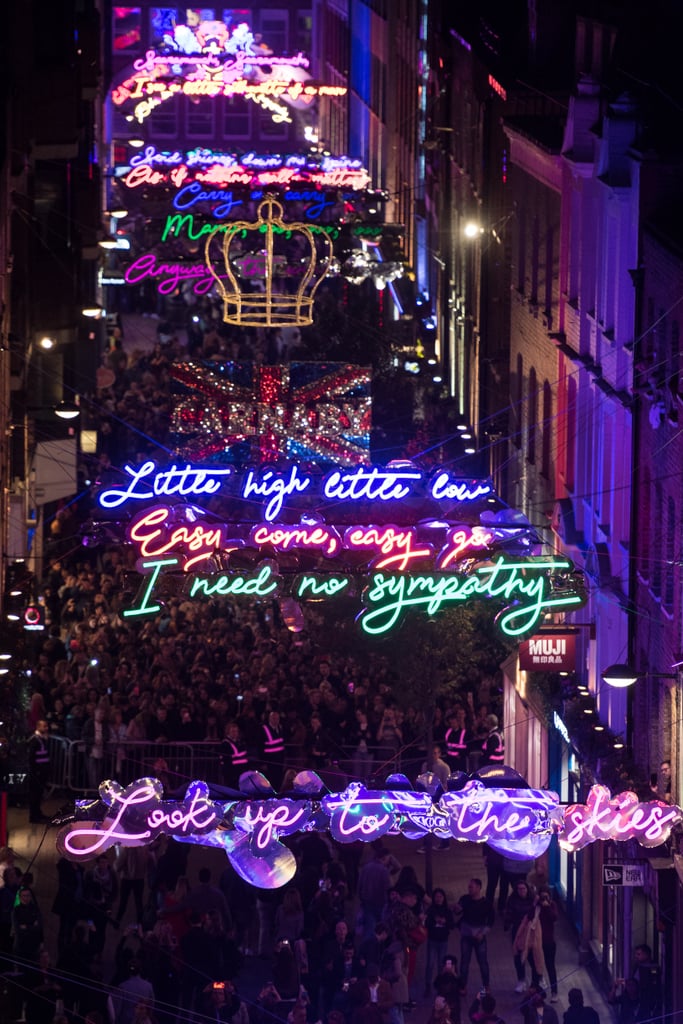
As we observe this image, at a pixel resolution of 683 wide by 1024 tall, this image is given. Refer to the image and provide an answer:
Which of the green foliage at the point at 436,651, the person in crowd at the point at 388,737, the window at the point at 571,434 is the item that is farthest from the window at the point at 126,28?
the person in crowd at the point at 388,737

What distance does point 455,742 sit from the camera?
3531 cm

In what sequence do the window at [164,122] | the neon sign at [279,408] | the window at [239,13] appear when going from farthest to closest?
1. the window at [239,13]
2. the window at [164,122]
3. the neon sign at [279,408]

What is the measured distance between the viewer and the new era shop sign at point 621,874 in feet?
90.9

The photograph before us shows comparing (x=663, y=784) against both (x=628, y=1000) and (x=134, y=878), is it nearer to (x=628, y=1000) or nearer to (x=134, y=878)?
(x=628, y=1000)

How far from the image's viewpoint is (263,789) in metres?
26.3

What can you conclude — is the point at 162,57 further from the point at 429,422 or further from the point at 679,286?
the point at 679,286

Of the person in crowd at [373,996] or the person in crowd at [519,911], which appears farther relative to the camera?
the person in crowd at [519,911]

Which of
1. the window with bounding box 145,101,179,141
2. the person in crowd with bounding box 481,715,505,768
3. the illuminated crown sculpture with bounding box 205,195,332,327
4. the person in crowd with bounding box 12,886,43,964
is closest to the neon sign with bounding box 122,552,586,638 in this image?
the person in crowd with bounding box 12,886,43,964

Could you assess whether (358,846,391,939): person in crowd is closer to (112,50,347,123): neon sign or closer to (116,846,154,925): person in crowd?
(116,846,154,925): person in crowd

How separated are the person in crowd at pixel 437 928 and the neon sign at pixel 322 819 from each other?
380 cm

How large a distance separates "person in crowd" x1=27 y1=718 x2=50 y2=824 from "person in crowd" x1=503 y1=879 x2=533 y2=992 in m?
7.85

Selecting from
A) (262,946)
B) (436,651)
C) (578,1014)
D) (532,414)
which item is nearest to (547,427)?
(532,414)

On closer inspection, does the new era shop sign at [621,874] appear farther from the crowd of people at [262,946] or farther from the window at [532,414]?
the window at [532,414]

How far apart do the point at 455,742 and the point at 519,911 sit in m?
5.81
